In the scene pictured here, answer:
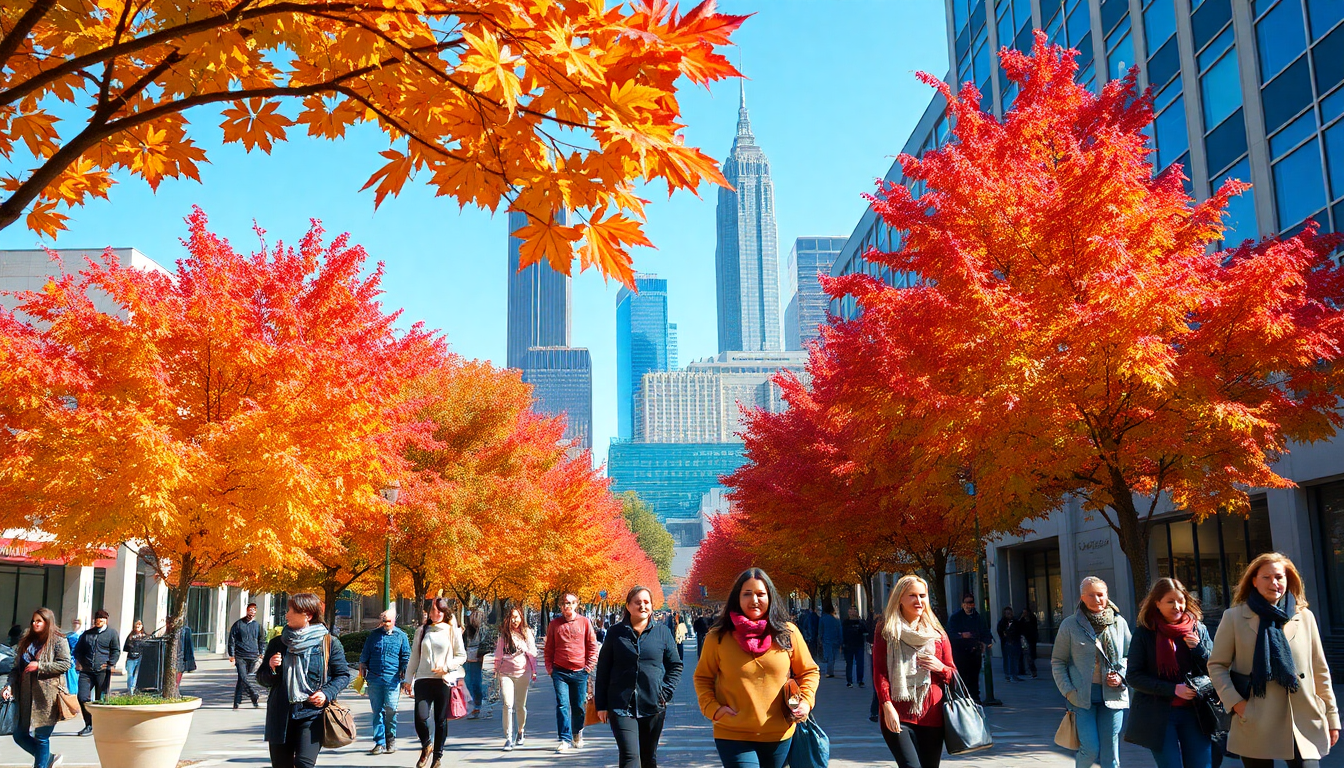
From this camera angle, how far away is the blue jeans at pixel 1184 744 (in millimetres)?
6754

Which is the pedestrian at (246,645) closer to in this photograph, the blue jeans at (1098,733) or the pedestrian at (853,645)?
the pedestrian at (853,645)

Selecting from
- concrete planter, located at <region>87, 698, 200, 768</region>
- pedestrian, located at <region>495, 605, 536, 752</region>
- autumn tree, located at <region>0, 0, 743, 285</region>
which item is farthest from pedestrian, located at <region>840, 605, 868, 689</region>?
autumn tree, located at <region>0, 0, 743, 285</region>

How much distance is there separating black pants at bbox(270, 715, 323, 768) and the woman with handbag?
387cm

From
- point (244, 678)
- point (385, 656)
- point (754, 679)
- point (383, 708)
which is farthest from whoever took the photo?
point (244, 678)

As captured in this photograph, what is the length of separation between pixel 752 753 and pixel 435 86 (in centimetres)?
387

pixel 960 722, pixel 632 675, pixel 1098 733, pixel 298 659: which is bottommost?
pixel 1098 733

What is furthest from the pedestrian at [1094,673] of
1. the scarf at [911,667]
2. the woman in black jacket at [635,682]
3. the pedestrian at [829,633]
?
the pedestrian at [829,633]

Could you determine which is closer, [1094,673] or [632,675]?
[1094,673]

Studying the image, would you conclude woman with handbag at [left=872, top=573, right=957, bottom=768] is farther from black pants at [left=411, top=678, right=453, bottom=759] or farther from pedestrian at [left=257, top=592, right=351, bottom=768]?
black pants at [left=411, top=678, right=453, bottom=759]

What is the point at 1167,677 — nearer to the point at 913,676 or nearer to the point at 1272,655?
the point at 1272,655

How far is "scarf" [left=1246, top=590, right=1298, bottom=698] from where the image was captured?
18.9 feet

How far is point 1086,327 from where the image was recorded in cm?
1120

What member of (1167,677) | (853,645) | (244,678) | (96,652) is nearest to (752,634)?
(1167,677)

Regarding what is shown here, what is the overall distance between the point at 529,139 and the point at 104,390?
37.5 feet
